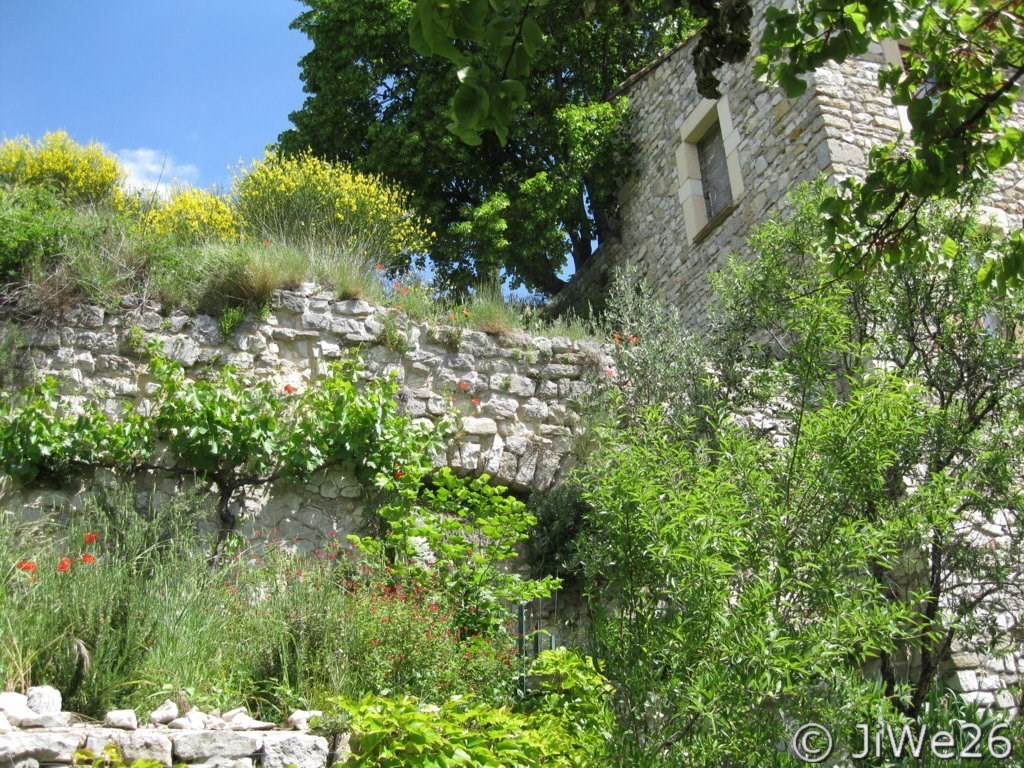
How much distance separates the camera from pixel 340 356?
6664 mm

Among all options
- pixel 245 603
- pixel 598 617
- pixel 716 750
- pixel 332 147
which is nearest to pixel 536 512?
pixel 245 603

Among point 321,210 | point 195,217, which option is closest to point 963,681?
point 321,210

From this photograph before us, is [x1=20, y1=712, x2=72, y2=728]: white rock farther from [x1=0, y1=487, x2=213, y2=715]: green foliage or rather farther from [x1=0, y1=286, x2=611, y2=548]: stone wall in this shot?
[x1=0, y1=286, x2=611, y2=548]: stone wall

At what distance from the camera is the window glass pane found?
29.1 feet

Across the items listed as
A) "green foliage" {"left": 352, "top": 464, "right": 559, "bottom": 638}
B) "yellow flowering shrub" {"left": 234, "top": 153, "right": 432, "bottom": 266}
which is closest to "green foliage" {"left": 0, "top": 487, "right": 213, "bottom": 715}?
"green foliage" {"left": 352, "top": 464, "right": 559, "bottom": 638}

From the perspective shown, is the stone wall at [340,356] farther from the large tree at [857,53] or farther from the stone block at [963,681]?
the large tree at [857,53]

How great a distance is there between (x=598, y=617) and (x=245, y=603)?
2.35 m

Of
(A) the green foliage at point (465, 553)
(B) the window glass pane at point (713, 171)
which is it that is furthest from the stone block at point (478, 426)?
(B) the window glass pane at point (713, 171)

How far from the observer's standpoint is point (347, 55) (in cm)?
1080

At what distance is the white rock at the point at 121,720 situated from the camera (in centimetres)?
338

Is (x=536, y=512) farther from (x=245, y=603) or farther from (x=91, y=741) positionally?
(x=91, y=741)

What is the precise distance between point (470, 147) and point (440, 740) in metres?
7.95

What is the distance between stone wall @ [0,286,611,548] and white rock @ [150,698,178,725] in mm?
2327

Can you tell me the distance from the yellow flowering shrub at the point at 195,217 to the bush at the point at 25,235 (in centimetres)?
80
